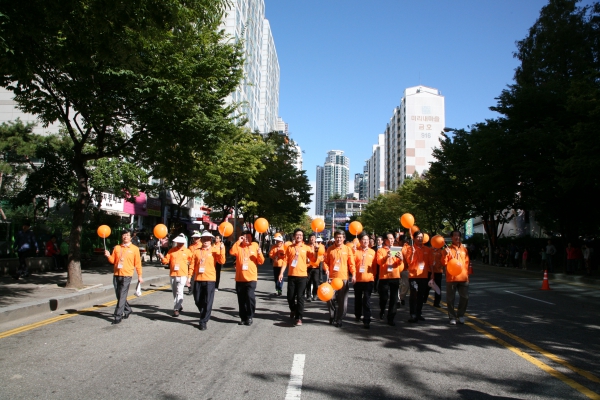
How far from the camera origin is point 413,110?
4085 inches

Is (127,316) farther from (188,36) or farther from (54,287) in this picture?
(188,36)

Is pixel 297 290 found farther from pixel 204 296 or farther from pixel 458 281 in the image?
pixel 458 281

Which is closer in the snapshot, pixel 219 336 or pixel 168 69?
pixel 219 336

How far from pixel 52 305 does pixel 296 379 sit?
7330mm

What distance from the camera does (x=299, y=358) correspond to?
20.3 ft

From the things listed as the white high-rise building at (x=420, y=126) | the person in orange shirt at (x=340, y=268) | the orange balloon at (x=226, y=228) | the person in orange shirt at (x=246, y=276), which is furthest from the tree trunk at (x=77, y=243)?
the white high-rise building at (x=420, y=126)

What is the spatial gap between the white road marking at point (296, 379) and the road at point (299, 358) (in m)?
0.02

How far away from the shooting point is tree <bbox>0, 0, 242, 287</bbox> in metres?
7.71

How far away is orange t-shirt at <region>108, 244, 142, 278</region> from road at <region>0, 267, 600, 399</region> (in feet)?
3.16

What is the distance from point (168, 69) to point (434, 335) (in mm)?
9272

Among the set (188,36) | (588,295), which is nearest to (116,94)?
(188,36)

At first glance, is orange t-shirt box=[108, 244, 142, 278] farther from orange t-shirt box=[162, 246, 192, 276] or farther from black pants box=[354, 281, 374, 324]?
black pants box=[354, 281, 374, 324]

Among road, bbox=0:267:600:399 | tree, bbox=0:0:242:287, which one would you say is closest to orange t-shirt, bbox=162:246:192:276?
road, bbox=0:267:600:399

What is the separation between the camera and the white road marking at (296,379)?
4730mm
